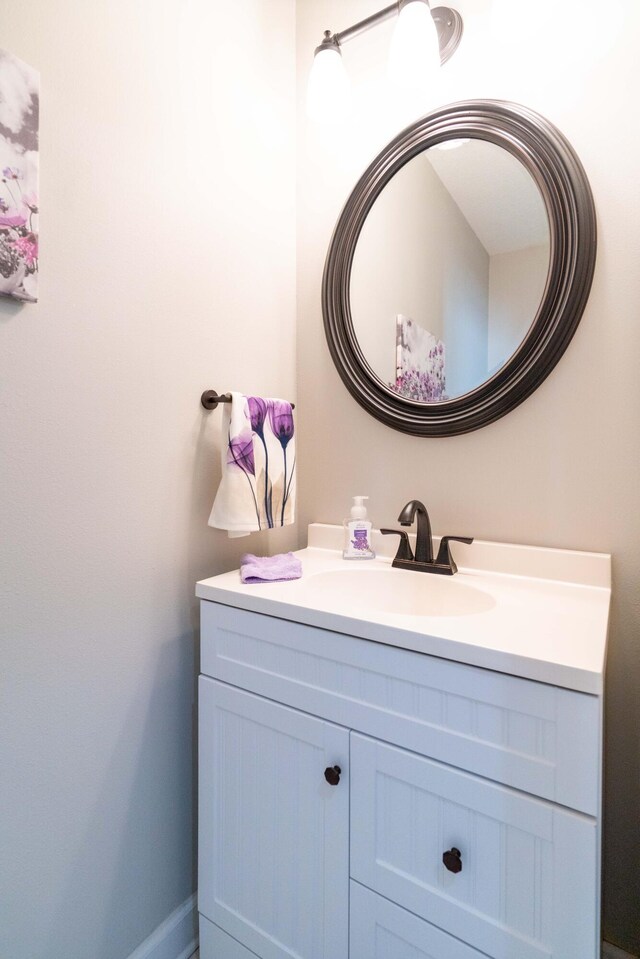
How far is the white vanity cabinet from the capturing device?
2.09ft

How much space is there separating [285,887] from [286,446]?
902 millimetres

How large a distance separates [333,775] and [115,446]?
0.72m

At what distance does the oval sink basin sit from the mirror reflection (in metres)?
0.45

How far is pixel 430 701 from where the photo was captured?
0.74 meters

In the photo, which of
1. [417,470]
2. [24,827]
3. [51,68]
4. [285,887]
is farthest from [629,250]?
[24,827]

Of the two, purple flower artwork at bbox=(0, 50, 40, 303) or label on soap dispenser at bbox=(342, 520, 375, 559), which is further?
label on soap dispenser at bbox=(342, 520, 375, 559)

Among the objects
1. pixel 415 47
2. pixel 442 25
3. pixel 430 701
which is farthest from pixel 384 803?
pixel 442 25

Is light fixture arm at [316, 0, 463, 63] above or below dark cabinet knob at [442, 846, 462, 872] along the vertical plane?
above

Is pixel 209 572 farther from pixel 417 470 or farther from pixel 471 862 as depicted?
pixel 471 862

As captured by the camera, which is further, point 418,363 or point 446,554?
point 418,363

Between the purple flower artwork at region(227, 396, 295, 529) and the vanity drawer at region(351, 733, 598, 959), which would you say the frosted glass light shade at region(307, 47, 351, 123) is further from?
the vanity drawer at region(351, 733, 598, 959)

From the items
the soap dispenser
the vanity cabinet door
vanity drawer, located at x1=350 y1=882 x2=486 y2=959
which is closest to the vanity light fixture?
the soap dispenser

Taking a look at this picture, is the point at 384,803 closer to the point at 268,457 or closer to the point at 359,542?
the point at 359,542

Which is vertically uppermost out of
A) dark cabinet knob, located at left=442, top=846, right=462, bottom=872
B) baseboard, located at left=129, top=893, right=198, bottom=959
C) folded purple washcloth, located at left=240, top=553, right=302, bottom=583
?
folded purple washcloth, located at left=240, top=553, right=302, bottom=583
